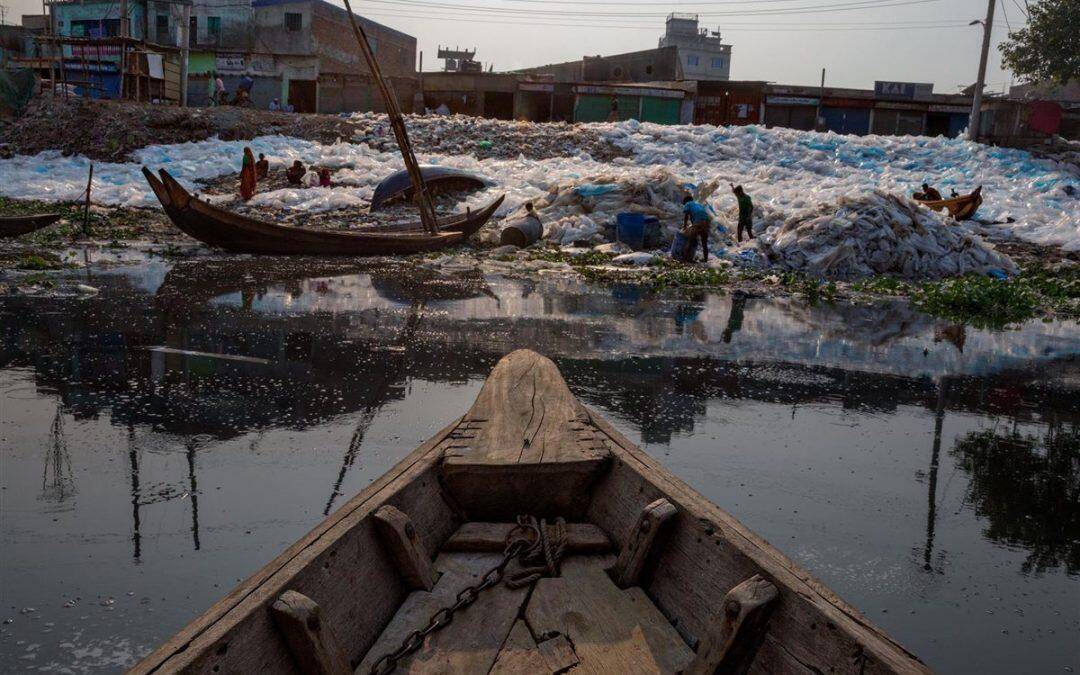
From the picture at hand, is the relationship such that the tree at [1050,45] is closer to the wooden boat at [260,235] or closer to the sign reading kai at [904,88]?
the sign reading kai at [904,88]

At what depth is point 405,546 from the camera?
3172mm

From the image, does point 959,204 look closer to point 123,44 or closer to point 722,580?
point 722,580

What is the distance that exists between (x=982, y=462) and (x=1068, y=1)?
36.9 m

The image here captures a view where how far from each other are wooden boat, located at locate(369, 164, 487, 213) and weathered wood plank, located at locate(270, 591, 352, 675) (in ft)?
63.1

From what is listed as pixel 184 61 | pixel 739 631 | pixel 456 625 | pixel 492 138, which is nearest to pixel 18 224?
pixel 456 625

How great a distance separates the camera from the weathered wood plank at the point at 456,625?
2884 millimetres

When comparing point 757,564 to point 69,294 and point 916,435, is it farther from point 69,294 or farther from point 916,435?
point 69,294

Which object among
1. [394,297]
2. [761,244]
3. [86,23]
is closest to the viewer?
[394,297]

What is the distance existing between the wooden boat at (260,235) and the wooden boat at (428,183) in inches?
170

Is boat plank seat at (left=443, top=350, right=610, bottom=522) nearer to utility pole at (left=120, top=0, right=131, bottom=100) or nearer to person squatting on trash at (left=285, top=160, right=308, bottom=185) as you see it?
person squatting on trash at (left=285, top=160, right=308, bottom=185)

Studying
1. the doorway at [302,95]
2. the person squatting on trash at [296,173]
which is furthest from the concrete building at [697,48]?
the person squatting on trash at [296,173]

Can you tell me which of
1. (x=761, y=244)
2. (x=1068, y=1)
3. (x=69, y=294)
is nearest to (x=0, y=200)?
(x=69, y=294)

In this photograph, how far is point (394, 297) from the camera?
1307 centimetres

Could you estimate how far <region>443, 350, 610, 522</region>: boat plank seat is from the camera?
3.91 metres
